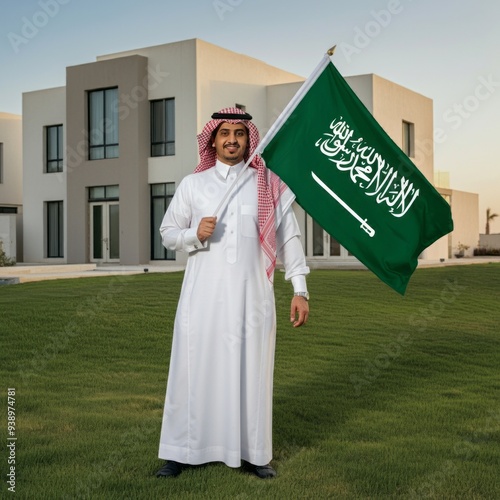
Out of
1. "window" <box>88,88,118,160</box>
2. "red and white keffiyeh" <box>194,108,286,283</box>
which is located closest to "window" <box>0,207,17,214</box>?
"window" <box>88,88,118,160</box>

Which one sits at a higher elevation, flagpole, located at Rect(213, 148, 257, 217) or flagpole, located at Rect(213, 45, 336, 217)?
flagpole, located at Rect(213, 45, 336, 217)

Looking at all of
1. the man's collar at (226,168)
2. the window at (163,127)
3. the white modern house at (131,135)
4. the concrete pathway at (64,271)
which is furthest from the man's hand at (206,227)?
the window at (163,127)

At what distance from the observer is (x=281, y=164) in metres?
4.61

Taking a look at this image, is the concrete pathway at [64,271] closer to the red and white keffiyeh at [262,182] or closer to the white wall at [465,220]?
the white wall at [465,220]

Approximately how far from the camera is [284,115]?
15.0 ft

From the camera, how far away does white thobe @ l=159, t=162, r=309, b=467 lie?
4465 mm

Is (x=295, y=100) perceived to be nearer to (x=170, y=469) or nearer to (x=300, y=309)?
(x=300, y=309)

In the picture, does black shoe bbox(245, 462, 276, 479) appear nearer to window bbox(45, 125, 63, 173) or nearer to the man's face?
the man's face

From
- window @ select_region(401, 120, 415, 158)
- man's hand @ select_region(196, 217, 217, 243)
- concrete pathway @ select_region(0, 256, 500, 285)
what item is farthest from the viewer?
window @ select_region(401, 120, 415, 158)

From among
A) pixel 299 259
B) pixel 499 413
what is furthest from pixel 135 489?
pixel 499 413

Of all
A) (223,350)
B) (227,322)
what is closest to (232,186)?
(227,322)

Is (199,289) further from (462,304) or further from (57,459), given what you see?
(462,304)

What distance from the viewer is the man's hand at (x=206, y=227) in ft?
14.1

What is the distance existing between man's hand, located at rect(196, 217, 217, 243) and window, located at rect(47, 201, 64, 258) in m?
26.4
